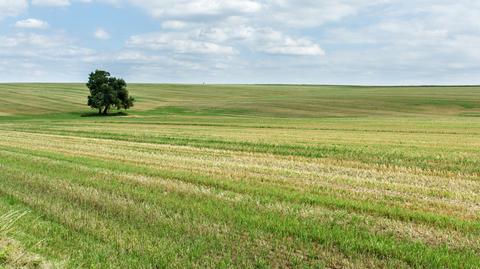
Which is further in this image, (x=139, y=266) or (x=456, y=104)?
(x=456, y=104)

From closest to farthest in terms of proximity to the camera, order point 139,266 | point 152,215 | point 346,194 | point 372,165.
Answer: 1. point 139,266
2. point 152,215
3. point 346,194
4. point 372,165

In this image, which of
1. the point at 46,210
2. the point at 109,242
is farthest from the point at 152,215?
the point at 46,210

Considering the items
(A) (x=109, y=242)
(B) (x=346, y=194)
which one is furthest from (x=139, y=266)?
(B) (x=346, y=194)

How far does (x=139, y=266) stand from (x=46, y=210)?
3.59 meters

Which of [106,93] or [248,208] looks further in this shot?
[106,93]

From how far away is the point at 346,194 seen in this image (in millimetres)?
10125

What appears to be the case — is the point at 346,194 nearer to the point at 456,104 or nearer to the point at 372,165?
the point at 372,165

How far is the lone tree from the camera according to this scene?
7450cm

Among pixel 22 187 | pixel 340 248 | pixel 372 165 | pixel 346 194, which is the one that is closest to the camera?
pixel 340 248

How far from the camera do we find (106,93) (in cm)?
7506

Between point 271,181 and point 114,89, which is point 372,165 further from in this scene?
point 114,89

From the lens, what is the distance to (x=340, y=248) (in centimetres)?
662

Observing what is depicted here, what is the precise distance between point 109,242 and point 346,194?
16.6 ft

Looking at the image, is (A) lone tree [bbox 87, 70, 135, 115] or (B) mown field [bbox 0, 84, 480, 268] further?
(A) lone tree [bbox 87, 70, 135, 115]
